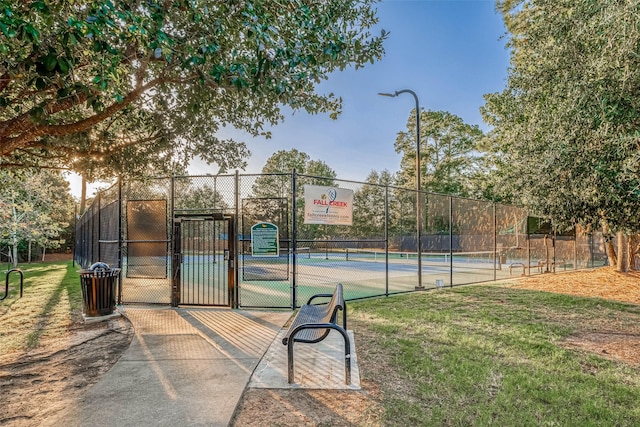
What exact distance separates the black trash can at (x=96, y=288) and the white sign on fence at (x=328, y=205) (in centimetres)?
392

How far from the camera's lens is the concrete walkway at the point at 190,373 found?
118 inches

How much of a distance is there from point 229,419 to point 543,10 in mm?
8830

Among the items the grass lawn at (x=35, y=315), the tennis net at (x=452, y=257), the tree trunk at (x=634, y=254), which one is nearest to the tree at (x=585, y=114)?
Result: the tennis net at (x=452, y=257)

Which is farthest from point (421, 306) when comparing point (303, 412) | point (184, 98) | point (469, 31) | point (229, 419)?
point (469, 31)

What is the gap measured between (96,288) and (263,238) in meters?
3.19

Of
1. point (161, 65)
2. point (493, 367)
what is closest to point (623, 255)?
point (493, 367)

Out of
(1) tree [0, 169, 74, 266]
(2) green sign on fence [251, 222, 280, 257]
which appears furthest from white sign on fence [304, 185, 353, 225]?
(1) tree [0, 169, 74, 266]

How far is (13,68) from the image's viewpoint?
3.79 meters

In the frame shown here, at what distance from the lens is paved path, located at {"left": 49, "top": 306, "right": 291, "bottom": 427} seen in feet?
9.78

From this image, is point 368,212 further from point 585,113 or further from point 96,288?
point 96,288

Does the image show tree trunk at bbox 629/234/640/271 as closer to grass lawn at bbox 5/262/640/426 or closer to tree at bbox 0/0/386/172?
grass lawn at bbox 5/262/640/426

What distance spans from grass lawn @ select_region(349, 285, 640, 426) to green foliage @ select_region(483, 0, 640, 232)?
2283mm

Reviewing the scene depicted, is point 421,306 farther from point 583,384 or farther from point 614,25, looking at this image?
point 614,25

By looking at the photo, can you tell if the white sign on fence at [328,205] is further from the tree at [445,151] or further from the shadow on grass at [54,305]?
the tree at [445,151]
